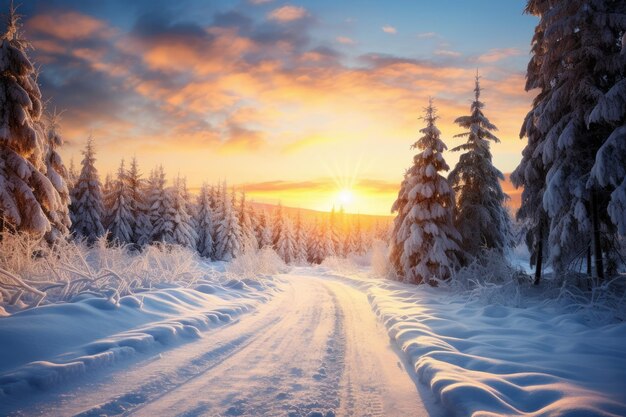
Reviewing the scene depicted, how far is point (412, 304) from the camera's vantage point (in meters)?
10.7

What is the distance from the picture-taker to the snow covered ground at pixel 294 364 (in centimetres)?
331

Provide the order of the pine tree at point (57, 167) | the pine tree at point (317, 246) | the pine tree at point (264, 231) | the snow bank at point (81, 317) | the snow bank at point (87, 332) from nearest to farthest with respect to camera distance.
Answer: the snow bank at point (87, 332)
the snow bank at point (81, 317)
the pine tree at point (57, 167)
the pine tree at point (264, 231)
the pine tree at point (317, 246)

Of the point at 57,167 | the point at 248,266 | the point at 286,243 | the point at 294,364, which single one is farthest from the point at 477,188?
the point at 286,243

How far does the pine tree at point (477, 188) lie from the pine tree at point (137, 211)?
33.0m

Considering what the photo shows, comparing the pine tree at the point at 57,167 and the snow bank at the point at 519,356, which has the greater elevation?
the pine tree at the point at 57,167

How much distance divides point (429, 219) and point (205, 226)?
33522 millimetres

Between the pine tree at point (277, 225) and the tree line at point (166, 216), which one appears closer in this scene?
the tree line at point (166, 216)

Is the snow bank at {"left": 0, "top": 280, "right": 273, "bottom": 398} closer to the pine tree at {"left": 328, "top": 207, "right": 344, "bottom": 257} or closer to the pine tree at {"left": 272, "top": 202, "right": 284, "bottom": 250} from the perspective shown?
the pine tree at {"left": 272, "top": 202, "right": 284, "bottom": 250}

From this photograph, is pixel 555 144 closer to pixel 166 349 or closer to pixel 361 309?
pixel 361 309

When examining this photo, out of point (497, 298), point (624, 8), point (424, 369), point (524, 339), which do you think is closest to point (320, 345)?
point (424, 369)

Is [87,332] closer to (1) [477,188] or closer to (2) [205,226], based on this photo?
(1) [477,188]

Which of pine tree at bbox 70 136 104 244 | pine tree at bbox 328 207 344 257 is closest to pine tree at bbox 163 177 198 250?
pine tree at bbox 70 136 104 244

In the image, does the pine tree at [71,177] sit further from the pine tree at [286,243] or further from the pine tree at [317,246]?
the pine tree at [317,246]

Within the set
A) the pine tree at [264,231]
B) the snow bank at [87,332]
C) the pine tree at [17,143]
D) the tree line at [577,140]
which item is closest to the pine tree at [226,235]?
the pine tree at [264,231]
